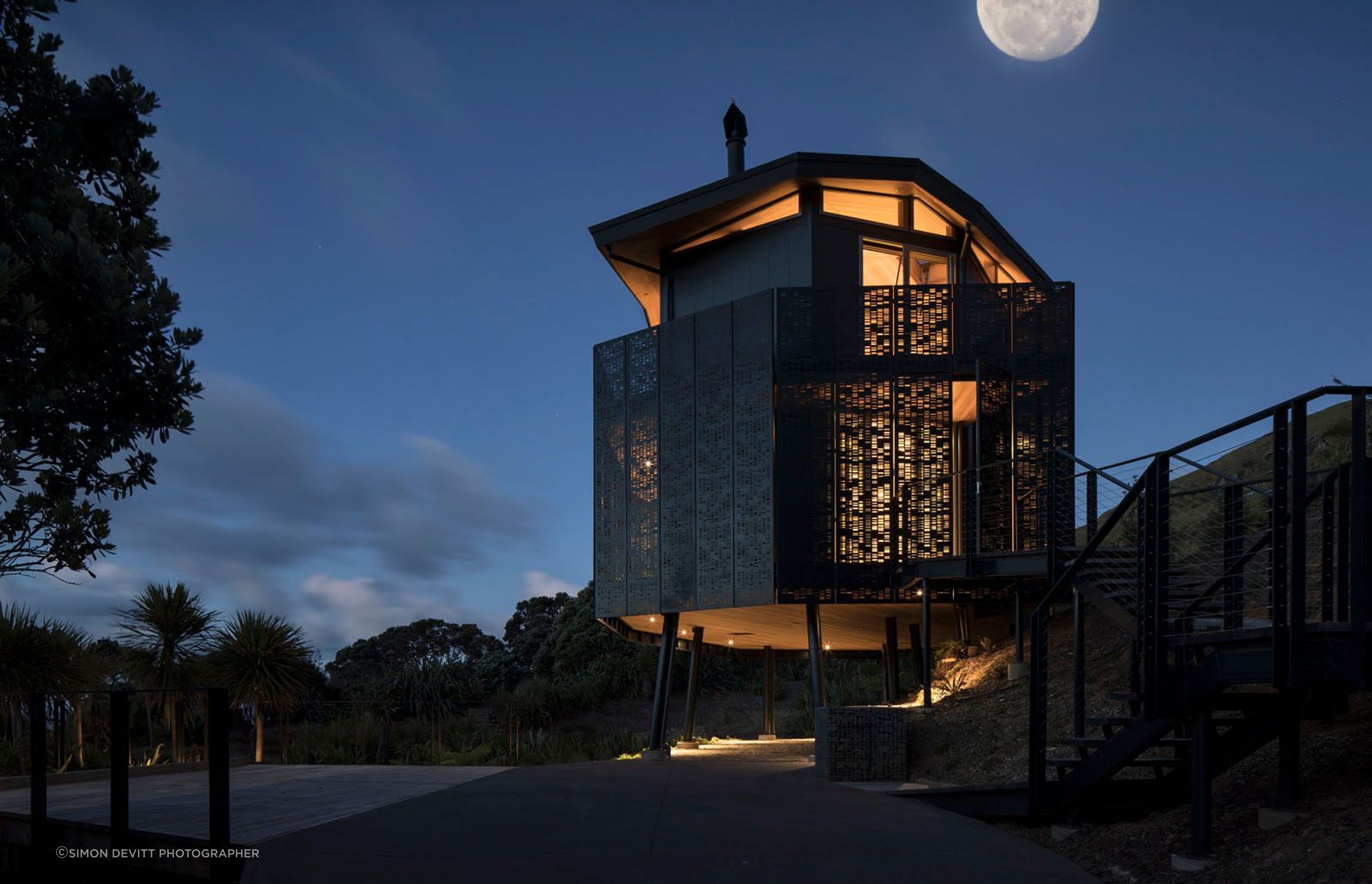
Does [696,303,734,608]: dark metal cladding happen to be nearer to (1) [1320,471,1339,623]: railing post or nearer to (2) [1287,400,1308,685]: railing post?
(1) [1320,471,1339,623]: railing post

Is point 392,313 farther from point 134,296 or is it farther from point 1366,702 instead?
point 1366,702

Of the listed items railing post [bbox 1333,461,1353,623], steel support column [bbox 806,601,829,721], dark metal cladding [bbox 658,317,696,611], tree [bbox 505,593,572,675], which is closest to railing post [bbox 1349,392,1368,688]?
railing post [bbox 1333,461,1353,623]

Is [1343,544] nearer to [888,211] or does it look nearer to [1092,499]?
[1092,499]

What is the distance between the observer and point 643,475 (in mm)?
17203

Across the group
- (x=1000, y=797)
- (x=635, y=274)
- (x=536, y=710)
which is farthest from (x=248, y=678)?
(x=536, y=710)

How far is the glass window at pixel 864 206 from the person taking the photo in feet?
54.1


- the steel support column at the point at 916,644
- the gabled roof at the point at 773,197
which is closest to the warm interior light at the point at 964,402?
the gabled roof at the point at 773,197

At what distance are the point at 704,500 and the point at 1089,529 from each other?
5.67 m

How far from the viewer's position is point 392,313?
3275 centimetres

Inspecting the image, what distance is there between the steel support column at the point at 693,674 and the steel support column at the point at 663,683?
6.62 ft

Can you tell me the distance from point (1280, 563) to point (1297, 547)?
21 centimetres

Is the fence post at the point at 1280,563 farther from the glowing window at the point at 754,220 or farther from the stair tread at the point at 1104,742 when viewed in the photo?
the glowing window at the point at 754,220

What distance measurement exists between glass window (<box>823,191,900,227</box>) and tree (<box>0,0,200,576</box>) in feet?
35.7

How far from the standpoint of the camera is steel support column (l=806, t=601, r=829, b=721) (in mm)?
15008
